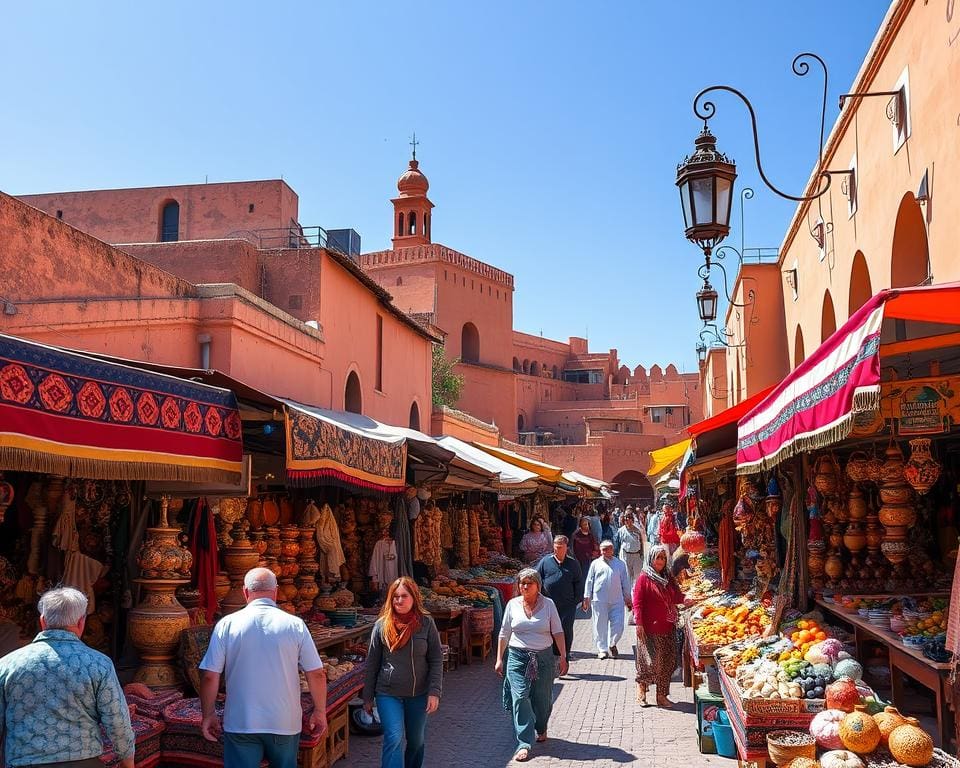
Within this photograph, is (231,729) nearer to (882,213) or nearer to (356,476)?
(356,476)

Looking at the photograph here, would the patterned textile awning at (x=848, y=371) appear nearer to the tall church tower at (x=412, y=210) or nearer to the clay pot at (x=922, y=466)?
the clay pot at (x=922, y=466)

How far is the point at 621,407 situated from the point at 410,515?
44.3 metres

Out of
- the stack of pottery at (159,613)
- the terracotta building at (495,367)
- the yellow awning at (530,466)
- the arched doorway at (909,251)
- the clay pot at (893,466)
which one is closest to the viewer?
the stack of pottery at (159,613)

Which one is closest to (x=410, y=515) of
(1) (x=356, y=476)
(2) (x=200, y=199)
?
(1) (x=356, y=476)

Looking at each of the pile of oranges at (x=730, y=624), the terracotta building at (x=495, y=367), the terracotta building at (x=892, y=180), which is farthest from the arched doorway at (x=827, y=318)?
the terracotta building at (x=495, y=367)

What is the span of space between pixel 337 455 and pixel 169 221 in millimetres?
14118

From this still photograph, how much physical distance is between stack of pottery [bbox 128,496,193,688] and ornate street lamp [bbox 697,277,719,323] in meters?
10.3

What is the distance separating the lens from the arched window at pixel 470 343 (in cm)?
4409

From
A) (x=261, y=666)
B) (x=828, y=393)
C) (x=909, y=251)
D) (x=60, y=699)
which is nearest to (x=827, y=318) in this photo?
(x=909, y=251)

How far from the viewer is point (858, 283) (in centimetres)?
995

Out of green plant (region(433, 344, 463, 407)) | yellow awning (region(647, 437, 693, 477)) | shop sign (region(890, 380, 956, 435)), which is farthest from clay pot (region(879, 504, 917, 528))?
green plant (region(433, 344, 463, 407))

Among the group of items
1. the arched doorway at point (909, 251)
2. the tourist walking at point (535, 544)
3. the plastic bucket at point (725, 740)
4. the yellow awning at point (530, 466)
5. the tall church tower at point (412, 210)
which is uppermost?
the tall church tower at point (412, 210)

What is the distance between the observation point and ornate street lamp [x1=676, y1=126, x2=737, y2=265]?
583 cm

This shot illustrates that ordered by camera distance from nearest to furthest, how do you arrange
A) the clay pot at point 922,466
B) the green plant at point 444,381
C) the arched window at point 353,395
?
the clay pot at point 922,466, the arched window at point 353,395, the green plant at point 444,381
